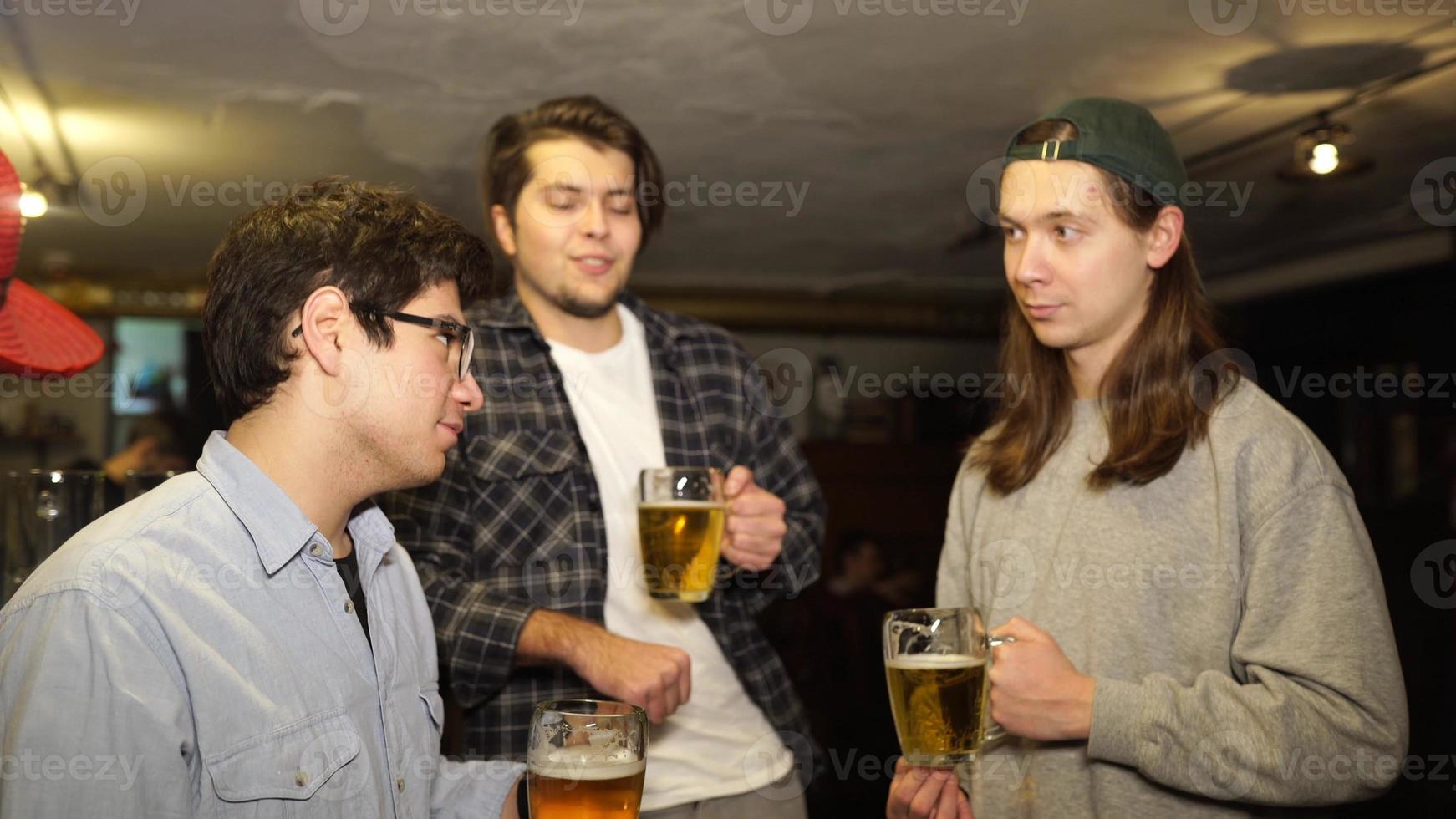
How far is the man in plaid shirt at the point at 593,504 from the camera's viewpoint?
208cm

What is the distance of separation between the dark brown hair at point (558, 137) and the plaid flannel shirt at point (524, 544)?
0.92 ft

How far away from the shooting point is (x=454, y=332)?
1580mm

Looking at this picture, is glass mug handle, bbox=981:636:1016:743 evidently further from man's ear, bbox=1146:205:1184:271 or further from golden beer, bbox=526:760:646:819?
man's ear, bbox=1146:205:1184:271

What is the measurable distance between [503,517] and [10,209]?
96cm

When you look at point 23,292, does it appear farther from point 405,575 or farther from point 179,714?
point 179,714

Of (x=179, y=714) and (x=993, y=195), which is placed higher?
(x=993, y=195)

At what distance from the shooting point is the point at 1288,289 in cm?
744

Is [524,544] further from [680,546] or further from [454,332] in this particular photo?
[454,332]

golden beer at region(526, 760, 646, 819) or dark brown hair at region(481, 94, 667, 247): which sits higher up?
dark brown hair at region(481, 94, 667, 247)

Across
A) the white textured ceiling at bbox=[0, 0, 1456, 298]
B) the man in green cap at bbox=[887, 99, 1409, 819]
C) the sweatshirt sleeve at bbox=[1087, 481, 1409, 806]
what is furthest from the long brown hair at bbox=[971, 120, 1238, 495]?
the white textured ceiling at bbox=[0, 0, 1456, 298]

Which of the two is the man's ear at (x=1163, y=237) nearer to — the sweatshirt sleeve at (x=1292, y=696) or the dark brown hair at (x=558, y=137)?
the sweatshirt sleeve at (x=1292, y=696)

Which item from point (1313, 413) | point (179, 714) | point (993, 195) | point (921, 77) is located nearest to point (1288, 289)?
point (1313, 413)

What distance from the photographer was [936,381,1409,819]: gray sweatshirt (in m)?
1.49

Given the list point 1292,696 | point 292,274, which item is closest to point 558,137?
point 292,274
